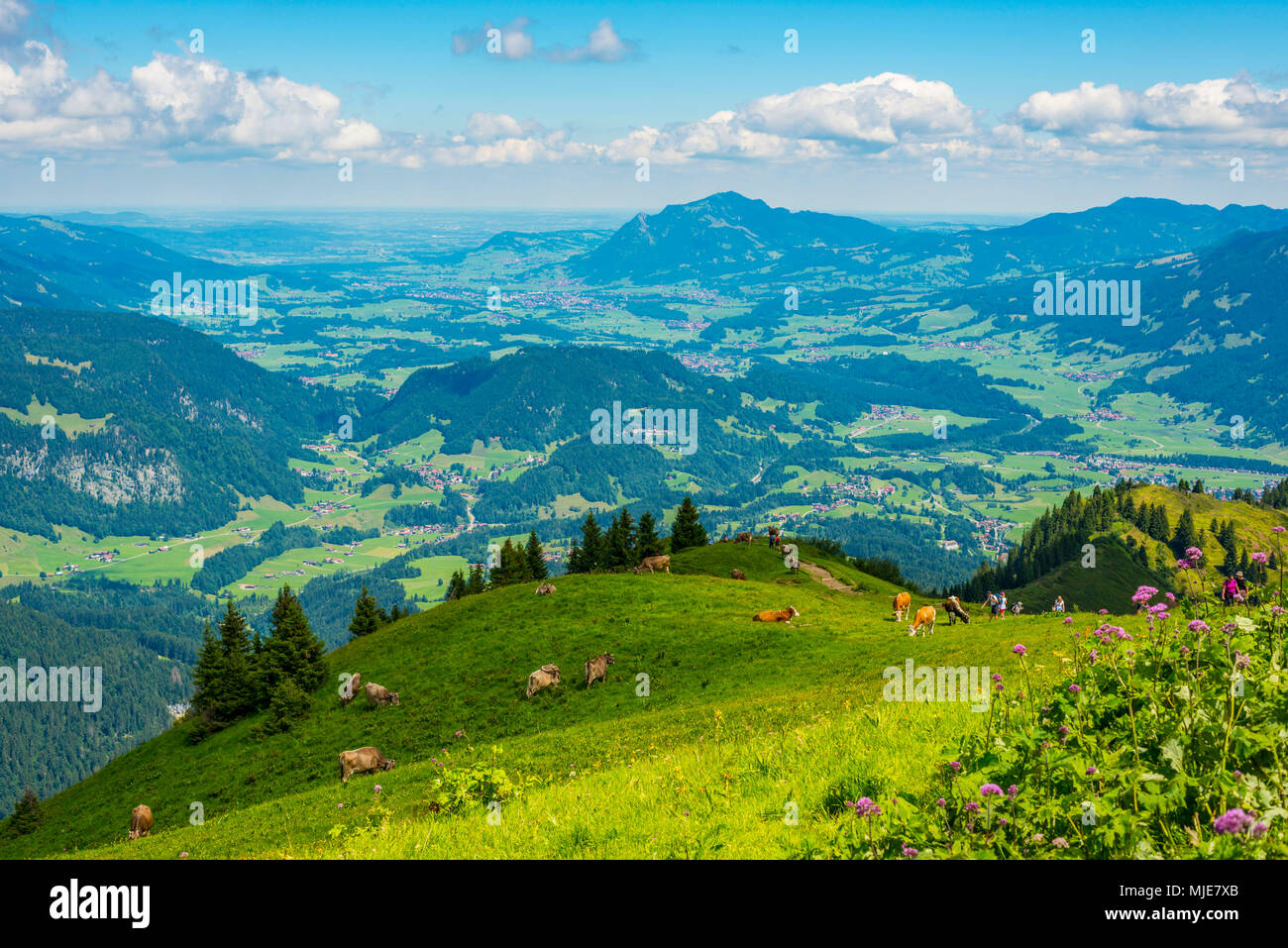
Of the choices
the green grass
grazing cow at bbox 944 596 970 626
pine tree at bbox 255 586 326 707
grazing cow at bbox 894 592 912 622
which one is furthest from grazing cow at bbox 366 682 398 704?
grazing cow at bbox 944 596 970 626

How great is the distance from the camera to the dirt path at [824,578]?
246 feet

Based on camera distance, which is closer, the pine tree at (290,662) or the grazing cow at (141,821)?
the grazing cow at (141,821)

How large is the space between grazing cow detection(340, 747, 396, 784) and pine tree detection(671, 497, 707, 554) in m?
58.0

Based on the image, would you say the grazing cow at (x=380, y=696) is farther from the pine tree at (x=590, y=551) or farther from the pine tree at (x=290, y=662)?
the pine tree at (x=590, y=551)

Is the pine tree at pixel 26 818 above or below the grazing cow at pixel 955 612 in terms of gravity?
below

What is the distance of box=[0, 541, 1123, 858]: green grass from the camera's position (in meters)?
11.5

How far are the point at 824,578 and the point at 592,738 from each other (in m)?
52.6

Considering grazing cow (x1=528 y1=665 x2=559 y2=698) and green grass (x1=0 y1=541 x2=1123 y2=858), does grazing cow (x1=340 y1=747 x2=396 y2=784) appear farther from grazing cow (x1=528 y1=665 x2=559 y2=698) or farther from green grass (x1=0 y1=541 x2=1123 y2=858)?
grazing cow (x1=528 y1=665 x2=559 y2=698)

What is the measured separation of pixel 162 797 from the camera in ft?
156

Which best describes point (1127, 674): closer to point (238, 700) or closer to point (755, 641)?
point (755, 641)

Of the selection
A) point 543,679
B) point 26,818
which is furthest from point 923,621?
point 26,818

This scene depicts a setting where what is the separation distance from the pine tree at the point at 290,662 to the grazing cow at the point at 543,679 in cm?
2032

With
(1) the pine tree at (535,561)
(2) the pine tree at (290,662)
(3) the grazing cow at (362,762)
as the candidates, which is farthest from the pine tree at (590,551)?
(3) the grazing cow at (362,762)
